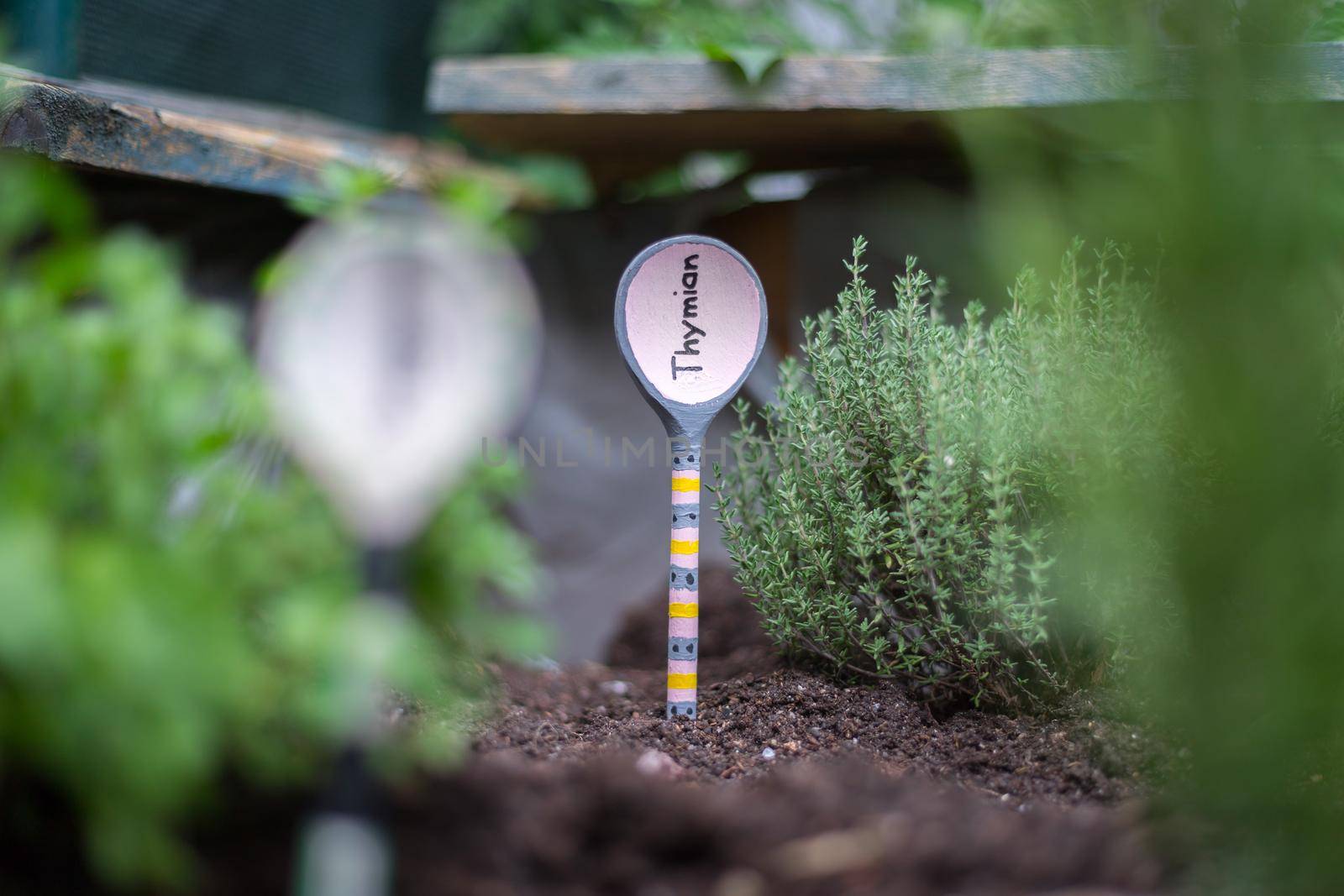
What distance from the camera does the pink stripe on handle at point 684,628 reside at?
232cm

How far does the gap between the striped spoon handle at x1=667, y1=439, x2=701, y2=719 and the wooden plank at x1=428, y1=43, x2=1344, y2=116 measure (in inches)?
45.1

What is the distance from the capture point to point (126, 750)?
2.95ft

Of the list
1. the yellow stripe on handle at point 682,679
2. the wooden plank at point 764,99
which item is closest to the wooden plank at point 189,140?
the wooden plank at point 764,99

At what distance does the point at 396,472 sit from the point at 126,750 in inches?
13.5

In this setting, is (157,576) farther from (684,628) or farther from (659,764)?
(684,628)

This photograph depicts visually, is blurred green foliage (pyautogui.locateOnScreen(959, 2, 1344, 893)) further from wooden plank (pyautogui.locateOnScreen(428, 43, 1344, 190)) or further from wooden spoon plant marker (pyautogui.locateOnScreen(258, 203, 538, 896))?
wooden plank (pyautogui.locateOnScreen(428, 43, 1344, 190))

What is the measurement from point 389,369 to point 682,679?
1.41 meters

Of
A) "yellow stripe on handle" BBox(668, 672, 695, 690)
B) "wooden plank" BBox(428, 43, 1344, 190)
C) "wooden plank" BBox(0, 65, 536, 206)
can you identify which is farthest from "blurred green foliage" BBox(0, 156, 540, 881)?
"wooden plank" BBox(428, 43, 1344, 190)

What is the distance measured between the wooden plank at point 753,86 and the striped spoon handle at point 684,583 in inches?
45.1

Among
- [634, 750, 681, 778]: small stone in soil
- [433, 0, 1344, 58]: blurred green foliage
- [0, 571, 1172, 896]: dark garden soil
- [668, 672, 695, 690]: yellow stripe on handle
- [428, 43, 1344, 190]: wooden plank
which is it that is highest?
[433, 0, 1344, 58]: blurred green foliage

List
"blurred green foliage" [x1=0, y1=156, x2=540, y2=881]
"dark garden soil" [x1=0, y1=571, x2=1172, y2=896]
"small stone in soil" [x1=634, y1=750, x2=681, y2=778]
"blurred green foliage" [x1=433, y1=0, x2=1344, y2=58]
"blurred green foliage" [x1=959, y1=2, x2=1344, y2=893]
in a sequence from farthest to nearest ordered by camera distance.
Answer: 1. "blurred green foliage" [x1=433, y1=0, x2=1344, y2=58]
2. "small stone in soil" [x1=634, y1=750, x2=681, y2=778]
3. "dark garden soil" [x1=0, y1=571, x2=1172, y2=896]
4. "blurred green foliage" [x1=959, y1=2, x2=1344, y2=893]
5. "blurred green foliage" [x1=0, y1=156, x2=540, y2=881]

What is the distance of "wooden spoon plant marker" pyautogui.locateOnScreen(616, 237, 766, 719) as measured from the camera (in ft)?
7.72

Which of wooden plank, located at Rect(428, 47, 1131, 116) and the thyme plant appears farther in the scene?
wooden plank, located at Rect(428, 47, 1131, 116)

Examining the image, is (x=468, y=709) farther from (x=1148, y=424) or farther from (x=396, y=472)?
(x=1148, y=424)
